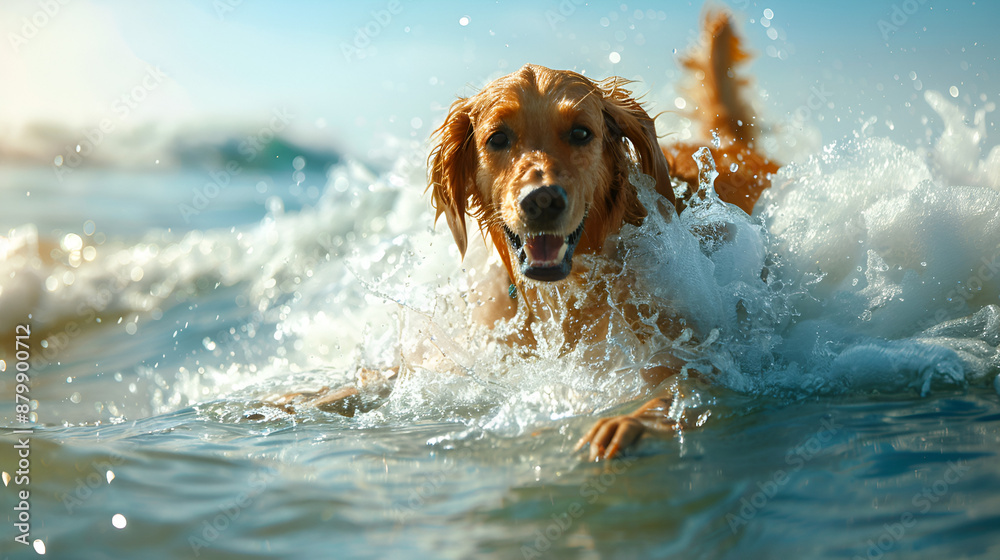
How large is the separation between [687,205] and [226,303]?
5.31 metres

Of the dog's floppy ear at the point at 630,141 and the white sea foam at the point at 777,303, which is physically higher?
the dog's floppy ear at the point at 630,141

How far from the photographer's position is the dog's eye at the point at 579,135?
120 inches

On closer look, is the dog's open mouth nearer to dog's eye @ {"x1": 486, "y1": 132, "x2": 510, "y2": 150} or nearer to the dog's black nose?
the dog's black nose

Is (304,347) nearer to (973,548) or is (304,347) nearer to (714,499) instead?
(714,499)

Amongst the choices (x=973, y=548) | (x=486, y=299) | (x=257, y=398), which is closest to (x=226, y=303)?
(x=257, y=398)

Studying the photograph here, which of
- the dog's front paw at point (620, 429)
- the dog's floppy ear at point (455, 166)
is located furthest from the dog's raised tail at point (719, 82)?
the dog's front paw at point (620, 429)

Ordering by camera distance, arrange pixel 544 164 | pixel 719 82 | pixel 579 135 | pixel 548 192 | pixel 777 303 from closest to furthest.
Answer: pixel 548 192, pixel 544 164, pixel 579 135, pixel 777 303, pixel 719 82

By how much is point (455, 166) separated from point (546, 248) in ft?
2.49

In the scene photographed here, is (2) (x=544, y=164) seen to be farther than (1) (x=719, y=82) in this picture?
No

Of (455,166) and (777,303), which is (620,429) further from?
(777,303)

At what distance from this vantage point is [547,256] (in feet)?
9.63

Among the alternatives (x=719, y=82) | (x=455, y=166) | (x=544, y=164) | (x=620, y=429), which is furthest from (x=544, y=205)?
(x=719, y=82)

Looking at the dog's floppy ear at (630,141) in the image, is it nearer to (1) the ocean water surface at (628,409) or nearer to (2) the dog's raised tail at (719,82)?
(1) the ocean water surface at (628,409)

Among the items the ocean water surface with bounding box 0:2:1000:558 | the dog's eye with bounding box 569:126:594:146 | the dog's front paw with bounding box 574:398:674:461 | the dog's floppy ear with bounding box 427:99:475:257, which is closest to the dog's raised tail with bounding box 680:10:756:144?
the ocean water surface with bounding box 0:2:1000:558
